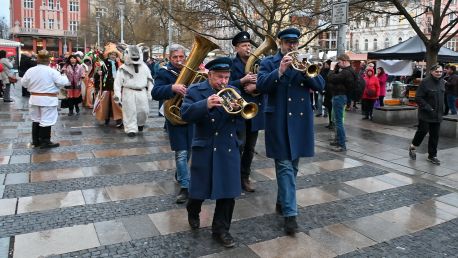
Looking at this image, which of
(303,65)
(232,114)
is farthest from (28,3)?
(232,114)

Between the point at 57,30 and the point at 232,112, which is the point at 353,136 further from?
the point at 57,30

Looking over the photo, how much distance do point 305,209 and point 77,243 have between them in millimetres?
2614

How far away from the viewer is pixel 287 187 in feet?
14.8

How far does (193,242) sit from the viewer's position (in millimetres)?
4215

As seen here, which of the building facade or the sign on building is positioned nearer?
the sign on building

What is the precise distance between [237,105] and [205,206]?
6.30ft

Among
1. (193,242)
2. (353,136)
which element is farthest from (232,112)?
(353,136)

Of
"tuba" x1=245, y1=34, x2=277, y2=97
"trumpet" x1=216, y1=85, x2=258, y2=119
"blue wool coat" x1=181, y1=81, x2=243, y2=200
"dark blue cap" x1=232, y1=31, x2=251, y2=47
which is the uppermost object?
"dark blue cap" x1=232, y1=31, x2=251, y2=47

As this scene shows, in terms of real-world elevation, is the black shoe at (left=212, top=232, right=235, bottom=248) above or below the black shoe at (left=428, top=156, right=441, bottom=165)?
below

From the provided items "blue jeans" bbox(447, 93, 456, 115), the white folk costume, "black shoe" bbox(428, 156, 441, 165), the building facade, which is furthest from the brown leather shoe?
the building facade

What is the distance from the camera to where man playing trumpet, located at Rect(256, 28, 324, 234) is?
4469 millimetres

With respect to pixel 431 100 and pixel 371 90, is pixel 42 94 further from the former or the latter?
pixel 371 90

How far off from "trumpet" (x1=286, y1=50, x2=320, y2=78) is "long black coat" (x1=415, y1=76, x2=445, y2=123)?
421 centimetres

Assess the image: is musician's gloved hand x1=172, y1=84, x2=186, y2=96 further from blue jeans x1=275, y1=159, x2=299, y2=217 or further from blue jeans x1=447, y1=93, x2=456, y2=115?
blue jeans x1=447, y1=93, x2=456, y2=115
